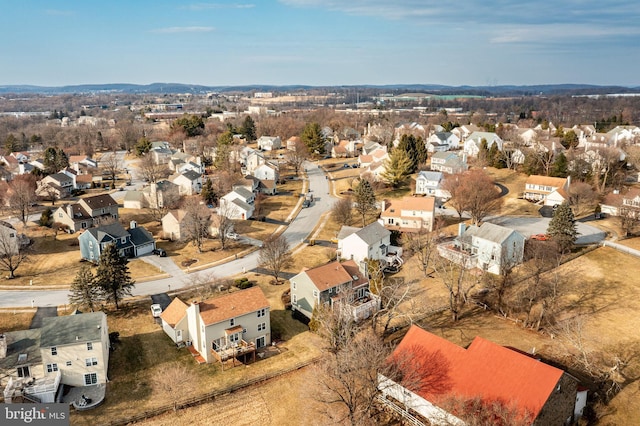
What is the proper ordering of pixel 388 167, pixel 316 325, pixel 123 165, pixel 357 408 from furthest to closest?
pixel 123 165
pixel 388 167
pixel 316 325
pixel 357 408

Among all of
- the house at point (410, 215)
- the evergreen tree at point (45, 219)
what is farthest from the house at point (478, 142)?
the evergreen tree at point (45, 219)

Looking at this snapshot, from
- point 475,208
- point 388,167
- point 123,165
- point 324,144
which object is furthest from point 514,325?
point 123,165

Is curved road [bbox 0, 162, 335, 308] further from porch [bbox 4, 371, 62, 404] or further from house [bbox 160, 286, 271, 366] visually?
porch [bbox 4, 371, 62, 404]

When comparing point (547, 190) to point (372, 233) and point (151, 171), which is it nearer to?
point (372, 233)

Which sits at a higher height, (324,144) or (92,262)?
(324,144)

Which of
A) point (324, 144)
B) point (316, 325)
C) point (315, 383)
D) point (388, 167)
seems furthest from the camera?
point (324, 144)

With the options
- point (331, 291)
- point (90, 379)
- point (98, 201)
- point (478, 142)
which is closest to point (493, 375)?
point (331, 291)

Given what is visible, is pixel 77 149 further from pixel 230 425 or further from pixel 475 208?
pixel 230 425
